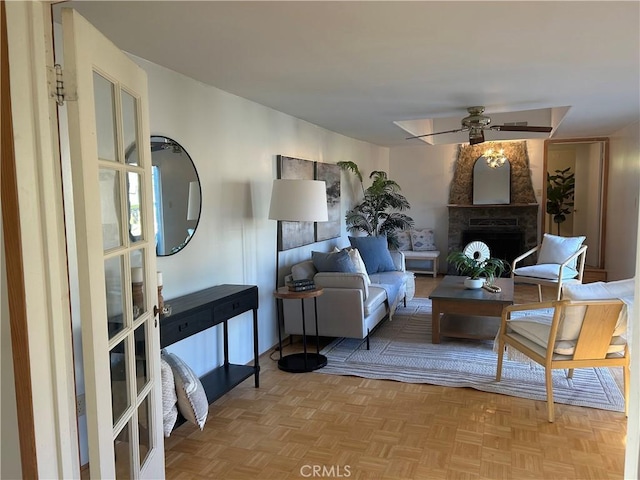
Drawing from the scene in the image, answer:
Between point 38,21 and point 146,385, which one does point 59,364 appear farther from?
point 38,21

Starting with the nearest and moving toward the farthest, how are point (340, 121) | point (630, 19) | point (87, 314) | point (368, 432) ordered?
point (87, 314)
point (630, 19)
point (368, 432)
point (340, 121)

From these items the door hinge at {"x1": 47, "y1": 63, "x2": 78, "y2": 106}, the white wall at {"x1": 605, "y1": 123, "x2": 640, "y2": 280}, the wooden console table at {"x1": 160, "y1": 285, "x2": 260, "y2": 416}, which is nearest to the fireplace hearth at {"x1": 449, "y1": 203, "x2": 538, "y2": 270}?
the white wall at {"x1": 605, "y1": 123, "x2": 640, "y2": 280}

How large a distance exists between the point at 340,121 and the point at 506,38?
2.70 metres

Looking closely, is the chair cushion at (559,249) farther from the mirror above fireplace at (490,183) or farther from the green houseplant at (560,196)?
the green houseplant at (560,196)

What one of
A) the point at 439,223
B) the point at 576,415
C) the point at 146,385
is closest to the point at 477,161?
the point at 439,223

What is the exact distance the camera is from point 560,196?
818 centimetres

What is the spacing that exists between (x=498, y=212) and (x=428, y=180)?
122 cm

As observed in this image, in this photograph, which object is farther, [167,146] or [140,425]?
[167,146]

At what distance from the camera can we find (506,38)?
2.40 metres

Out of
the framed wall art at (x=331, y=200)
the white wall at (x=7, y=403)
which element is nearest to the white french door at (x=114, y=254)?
the white wall at (x=7, y=403)

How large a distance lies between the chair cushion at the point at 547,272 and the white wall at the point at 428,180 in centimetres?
220

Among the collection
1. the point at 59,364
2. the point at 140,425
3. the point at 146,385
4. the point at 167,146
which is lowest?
the point at 140,425

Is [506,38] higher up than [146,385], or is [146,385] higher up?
[506,38]

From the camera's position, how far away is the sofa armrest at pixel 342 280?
3.98 metres
